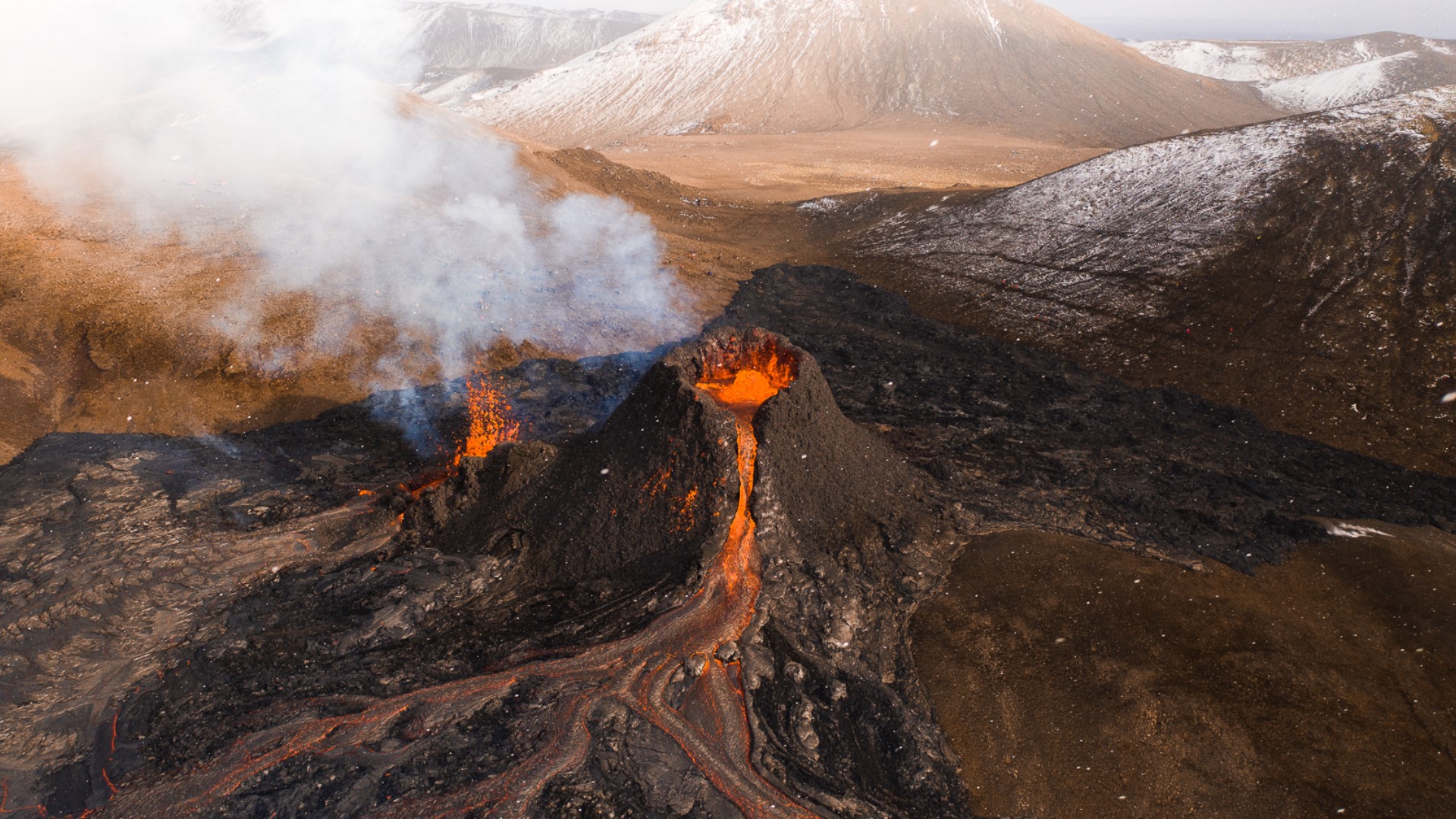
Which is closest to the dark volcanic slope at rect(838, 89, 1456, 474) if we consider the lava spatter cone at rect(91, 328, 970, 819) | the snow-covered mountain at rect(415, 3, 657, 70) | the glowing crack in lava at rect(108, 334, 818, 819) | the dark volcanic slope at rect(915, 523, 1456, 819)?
the dark volcanic slope at rect(915, 523, 1456, 819)

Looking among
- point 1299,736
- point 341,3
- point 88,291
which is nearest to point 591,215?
point 88,291

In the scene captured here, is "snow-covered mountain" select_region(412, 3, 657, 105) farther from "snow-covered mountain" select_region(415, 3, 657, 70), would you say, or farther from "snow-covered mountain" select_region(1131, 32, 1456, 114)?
"snow-covered mountain" select_region(1131, 32, 1456, 114)

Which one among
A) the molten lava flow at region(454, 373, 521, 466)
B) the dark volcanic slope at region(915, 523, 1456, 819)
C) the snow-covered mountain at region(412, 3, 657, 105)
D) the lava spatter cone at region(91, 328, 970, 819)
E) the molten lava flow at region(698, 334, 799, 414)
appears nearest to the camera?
the lava spatter cone at region(91, 328, 970, 819)

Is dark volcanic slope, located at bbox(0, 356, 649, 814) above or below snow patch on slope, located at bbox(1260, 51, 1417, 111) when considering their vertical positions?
below

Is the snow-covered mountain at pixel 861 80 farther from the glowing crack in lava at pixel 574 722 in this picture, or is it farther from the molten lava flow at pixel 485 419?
the glowing crack in lava at pixel 574 722

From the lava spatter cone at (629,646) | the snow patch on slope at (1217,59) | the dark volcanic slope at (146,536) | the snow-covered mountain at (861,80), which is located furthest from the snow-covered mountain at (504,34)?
the lava spatter cone at (629,646)

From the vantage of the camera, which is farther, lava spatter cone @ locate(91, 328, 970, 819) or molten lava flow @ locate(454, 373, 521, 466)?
molten lava flow @ locate(454, 373, 521, 466)

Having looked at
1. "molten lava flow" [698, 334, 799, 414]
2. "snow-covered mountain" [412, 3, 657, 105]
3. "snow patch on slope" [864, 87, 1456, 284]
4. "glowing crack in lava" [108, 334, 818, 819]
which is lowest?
"glowing crack in lava" [108, 334, 818, 819]

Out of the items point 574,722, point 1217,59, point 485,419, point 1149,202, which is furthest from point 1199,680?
point 1217,59

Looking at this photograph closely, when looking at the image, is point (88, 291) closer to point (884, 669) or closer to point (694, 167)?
point (884, 669)
